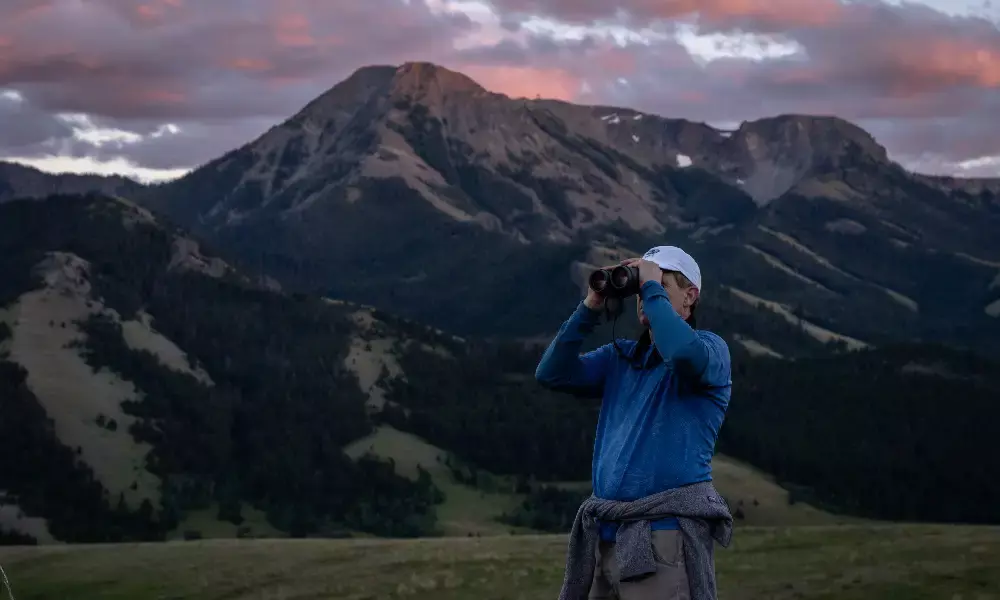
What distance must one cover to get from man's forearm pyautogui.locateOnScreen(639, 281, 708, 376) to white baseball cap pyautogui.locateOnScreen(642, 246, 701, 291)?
1.55 ft

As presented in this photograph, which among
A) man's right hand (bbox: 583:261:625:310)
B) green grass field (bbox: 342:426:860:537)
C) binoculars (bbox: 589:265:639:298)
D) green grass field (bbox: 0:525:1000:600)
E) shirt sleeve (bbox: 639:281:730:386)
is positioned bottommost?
green grass field (bbox: 342:426:860:537)

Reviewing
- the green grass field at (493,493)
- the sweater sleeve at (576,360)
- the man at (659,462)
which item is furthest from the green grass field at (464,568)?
the green grass field at (493,493)

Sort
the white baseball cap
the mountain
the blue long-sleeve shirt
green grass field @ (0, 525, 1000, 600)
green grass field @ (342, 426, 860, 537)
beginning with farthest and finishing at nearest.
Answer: the mountain
green grass field @ (342, 426, 860, 537)
green grass field @ (0, 525, 1000, 600)
the white baseball cap
the blue long-sleeve shirt

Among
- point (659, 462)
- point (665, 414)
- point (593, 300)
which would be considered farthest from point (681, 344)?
point (593, 300)

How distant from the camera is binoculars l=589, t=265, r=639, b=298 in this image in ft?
26.9

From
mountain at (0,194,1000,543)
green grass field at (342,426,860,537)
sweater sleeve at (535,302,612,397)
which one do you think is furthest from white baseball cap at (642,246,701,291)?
mountain at (0,194,1000,543)

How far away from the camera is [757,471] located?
162625mm

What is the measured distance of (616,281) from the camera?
8219 mm

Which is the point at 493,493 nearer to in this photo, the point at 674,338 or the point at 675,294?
the point at 675,294

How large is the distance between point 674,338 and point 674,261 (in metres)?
0.95

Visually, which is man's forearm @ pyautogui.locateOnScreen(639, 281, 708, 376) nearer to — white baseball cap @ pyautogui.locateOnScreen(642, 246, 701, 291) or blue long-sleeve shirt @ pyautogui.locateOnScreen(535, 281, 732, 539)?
blue long-sleeve shirt @ pyautogui.locateOnScreen(535, 281, 732, 539)

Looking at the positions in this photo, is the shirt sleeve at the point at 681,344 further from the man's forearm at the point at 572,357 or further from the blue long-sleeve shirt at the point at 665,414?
the man's forearm at the point at 572,357

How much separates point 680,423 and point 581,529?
1125mm

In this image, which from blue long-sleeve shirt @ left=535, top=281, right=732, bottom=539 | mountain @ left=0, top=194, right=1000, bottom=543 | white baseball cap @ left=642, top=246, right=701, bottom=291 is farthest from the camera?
mountain @ left=0, top=194, right=1000, bottom=543
